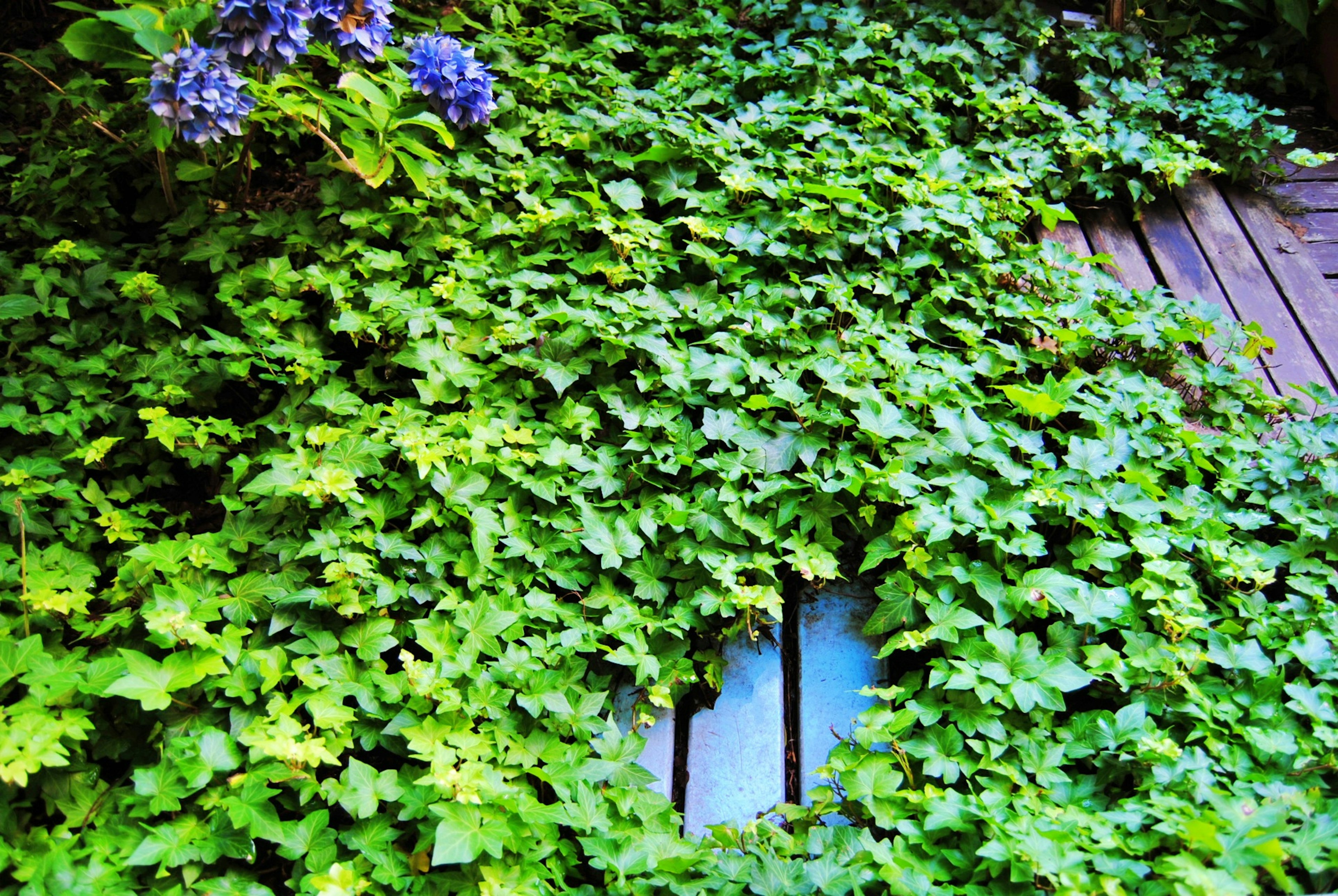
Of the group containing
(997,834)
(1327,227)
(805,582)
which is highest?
(1327,227)

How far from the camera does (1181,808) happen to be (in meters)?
1.56

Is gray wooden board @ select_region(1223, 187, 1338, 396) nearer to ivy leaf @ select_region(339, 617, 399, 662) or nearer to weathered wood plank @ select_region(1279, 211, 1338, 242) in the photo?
weathered wood plank @ select_region(1279, 211, 1338, 242)

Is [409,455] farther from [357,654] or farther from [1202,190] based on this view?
[1202,190]

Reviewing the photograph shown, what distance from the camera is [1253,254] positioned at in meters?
3.05

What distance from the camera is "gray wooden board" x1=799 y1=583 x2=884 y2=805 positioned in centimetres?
200

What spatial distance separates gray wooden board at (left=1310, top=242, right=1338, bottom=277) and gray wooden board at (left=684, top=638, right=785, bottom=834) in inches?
98.9

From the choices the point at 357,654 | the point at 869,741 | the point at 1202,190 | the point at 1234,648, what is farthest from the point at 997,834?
the point at 1202,190

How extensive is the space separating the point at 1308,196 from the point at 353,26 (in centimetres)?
345

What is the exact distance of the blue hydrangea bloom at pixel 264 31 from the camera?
6.47ft

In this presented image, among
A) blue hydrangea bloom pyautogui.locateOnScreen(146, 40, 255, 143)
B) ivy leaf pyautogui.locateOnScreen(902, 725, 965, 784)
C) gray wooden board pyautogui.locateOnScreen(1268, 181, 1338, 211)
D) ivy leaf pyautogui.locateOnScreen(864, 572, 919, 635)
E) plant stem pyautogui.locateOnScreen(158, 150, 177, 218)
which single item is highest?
gray wooden board pyautogui.locateOnScreen(1268, 181, 1338, 211)

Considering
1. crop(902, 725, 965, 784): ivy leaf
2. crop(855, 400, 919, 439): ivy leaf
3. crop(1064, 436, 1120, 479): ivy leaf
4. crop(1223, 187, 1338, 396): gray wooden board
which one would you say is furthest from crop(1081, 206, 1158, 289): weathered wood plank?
crop(902, 725, 965, 784): ivy leaf

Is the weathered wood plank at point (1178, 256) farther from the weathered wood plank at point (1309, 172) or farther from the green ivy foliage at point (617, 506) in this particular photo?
the weathered wood plank at point (1309, 172)

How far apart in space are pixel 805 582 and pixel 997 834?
80cm

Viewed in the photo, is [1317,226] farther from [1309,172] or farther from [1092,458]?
[1092,458]
